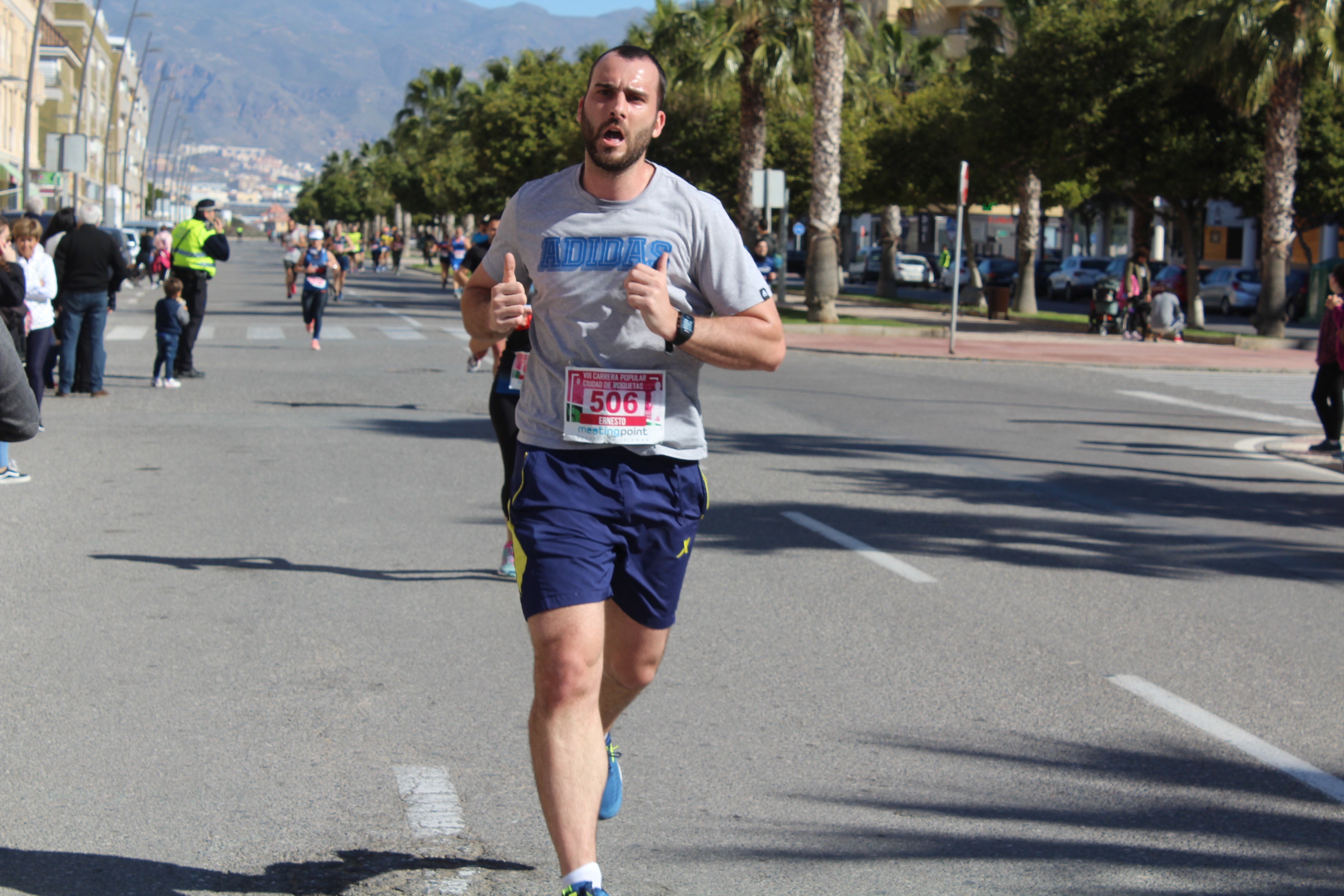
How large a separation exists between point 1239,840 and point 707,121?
1610 inches

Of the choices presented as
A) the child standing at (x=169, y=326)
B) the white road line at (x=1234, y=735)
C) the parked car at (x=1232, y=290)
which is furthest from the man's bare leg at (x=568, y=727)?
the parked car at (x=1232, y=290)

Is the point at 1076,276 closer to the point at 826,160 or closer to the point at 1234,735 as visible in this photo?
the point at 826,160

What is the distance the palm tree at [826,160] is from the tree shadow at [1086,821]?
2633cm

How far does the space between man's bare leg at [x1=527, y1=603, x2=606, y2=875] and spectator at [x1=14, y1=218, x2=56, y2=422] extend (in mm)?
10213

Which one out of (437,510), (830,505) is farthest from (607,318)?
(830,505)

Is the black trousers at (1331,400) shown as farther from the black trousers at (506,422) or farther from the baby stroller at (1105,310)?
the baby stroller at (1105,310)

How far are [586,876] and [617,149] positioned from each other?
160cm

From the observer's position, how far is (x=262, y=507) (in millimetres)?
9609

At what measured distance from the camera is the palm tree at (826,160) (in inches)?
1201

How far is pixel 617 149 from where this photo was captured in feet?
11.7

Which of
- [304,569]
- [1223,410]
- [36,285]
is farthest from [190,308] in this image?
[1223,410]

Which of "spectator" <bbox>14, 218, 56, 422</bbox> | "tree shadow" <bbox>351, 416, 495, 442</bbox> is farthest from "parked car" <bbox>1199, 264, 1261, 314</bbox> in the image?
"spectator" <bbox>14, 218, 56, 422</bbox>

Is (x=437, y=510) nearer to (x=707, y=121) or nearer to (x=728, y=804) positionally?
(x=728, y=804)

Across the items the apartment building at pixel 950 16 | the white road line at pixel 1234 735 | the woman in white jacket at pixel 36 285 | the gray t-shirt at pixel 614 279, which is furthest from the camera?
the apartment building at pixel 950 16
